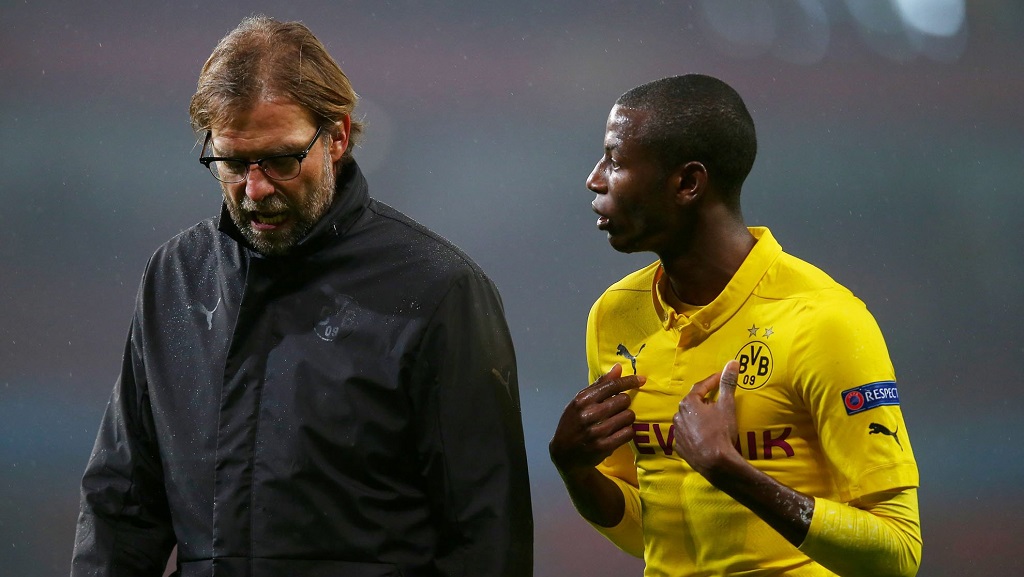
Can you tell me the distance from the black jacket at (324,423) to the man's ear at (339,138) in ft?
0.13

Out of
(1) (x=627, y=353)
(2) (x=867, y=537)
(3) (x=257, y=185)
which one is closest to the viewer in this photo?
(2) (x=867, y=537)

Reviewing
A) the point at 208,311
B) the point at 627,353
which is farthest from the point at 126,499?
the point at 627,353

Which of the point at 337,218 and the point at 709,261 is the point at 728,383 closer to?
the point at 709,261

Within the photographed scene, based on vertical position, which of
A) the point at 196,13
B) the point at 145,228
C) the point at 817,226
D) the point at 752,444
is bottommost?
the point at 752,444

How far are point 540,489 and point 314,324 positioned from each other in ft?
7.71

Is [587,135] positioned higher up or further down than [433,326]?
higher up

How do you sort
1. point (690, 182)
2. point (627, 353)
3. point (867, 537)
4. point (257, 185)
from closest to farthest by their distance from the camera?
1. point (867, 537)
2. point (257, 185)
3. point (690, 182)
4. point (627, 353)

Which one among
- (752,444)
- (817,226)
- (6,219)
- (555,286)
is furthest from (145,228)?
(752,444)

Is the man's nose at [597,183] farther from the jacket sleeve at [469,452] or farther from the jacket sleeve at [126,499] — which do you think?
the jacket sleeve at [126,499]

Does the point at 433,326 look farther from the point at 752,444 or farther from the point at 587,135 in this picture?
the point at 587,135

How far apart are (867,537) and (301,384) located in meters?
0.78

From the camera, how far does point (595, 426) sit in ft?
5.55

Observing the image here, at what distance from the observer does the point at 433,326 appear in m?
1.58

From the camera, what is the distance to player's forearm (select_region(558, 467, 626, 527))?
1.78m
